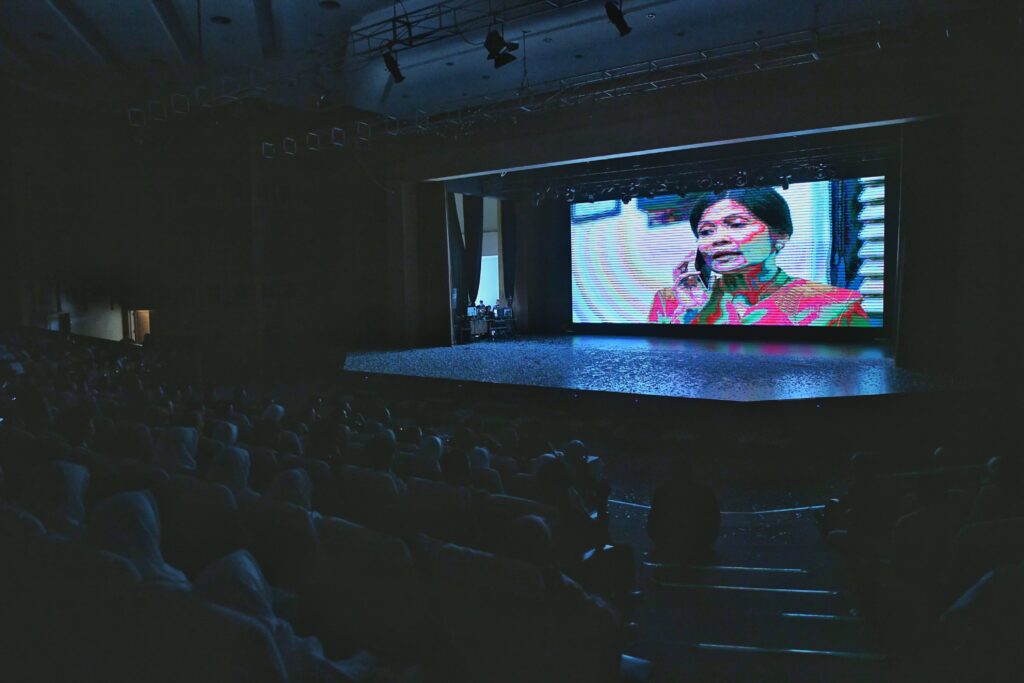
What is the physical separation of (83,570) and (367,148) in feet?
45.9

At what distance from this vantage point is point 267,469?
130 inches

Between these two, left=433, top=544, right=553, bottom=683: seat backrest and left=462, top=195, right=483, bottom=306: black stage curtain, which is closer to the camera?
left=433, top=544, right=553, bottom=683: seat backrest

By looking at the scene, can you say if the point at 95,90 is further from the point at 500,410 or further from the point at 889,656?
the point at 889,656

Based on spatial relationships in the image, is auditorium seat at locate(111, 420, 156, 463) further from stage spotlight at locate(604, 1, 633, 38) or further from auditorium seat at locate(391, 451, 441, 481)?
stage spotlight at locate(604, 1, 633, 38)

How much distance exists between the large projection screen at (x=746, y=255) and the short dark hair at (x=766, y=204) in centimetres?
2

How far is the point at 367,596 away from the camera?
1992 mm

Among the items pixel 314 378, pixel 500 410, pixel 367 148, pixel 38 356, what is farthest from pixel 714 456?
pixel 367 148

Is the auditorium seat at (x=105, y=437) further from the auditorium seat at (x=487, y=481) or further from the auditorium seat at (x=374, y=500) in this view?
the auditorium seat at (x=487, y=481)

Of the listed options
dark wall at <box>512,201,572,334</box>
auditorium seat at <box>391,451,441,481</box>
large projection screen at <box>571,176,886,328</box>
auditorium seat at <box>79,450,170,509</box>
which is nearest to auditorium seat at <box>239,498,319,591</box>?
auditorium seat at <box>79,450,170,509</box>

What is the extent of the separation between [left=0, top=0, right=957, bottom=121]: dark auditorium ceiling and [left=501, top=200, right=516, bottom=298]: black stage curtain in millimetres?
5762

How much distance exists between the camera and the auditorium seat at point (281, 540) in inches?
84.7

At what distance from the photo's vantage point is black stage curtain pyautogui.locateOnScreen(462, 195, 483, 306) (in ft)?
56.1

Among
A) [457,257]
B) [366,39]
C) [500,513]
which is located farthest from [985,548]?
[457,257]

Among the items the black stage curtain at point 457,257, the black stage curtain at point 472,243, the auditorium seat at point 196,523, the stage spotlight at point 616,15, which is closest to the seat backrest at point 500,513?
the auditorium seat at point 196,523
